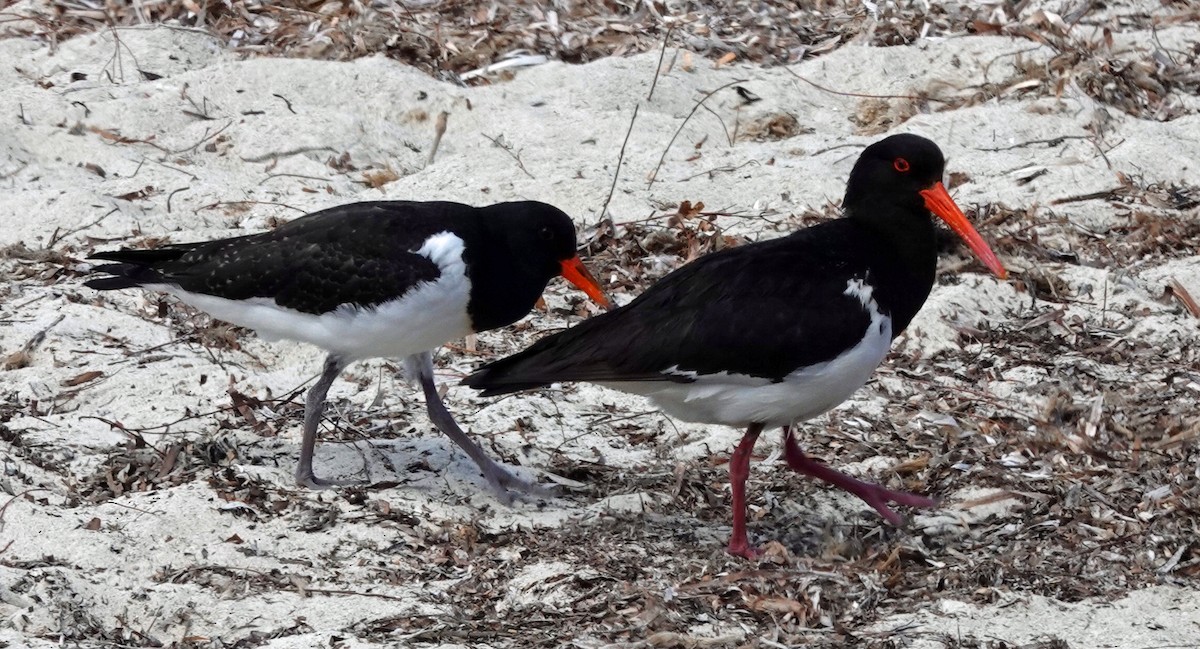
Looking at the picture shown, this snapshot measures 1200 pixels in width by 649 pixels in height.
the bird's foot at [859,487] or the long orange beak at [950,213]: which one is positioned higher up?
the long orange beak at [950,213]

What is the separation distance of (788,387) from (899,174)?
1.00 m

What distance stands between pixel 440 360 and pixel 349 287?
1.20 m

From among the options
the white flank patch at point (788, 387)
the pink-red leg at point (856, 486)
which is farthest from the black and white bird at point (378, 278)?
the pink-red leg at point (856, 486)

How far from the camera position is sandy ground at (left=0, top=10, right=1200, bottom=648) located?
493cm

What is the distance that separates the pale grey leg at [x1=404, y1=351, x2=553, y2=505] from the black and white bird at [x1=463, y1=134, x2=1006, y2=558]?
1.49 feet

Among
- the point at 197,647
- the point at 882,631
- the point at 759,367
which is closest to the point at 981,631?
the point at 882,631

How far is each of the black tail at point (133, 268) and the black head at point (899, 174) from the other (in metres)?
2.72

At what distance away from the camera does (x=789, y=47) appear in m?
9.13

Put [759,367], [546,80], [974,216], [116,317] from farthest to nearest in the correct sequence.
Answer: [546,80] < [974,216] < [116,317] < [759,367]

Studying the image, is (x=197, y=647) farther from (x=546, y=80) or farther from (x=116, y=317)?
(x=546, y=80)

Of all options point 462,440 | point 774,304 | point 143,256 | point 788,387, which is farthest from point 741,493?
point 143,256

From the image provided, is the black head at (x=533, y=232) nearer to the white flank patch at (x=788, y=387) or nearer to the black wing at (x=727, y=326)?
the black wing at (x=727, y=326)

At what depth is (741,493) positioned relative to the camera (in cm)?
550

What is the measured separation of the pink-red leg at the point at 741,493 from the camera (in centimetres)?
539
